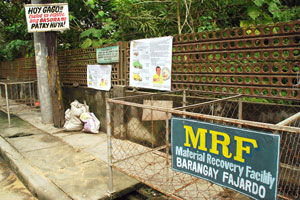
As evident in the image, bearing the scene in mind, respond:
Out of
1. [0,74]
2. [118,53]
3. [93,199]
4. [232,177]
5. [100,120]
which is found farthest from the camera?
[0,74]

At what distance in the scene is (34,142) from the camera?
5.48 m

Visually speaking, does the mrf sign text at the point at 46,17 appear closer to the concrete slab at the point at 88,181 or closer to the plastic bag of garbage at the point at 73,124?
the plastic bag of garbage at the point at 73,124

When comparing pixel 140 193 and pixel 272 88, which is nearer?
pixel 272 88

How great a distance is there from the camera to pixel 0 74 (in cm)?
1421

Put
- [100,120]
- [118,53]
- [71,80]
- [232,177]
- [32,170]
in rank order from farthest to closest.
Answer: [71,80]
[100,120]
[118,53]
[32,170]
[232,177]

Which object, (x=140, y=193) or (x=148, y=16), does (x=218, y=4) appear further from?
(x=140, y=193)

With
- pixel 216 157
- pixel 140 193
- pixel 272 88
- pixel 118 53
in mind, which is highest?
pixel 118 53

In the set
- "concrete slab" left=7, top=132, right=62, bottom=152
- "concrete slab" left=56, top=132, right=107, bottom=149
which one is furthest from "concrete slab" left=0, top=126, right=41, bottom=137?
"concrete slab" left=56, top=132, right=107, bottom=149

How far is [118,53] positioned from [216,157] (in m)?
3.83

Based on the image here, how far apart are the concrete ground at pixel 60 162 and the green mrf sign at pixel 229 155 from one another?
1.51 m

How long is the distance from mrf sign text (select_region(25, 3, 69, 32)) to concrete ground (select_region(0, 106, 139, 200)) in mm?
2569

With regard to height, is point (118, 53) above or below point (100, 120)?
above

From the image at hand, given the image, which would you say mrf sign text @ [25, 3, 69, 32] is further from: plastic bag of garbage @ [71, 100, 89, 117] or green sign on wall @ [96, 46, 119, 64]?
plastic bag of garbage @ [71, 100, 89, 117]

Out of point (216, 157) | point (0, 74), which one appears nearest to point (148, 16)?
point (216, 157)
